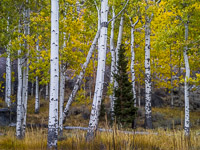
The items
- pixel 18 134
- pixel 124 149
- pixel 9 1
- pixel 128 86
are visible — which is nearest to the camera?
pixel 124 149

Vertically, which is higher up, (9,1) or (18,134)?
(9,1)

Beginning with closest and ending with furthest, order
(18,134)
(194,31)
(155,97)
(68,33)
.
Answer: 1. (18,134)
2. (68,33)
3. (194,31)
4. (155,97)

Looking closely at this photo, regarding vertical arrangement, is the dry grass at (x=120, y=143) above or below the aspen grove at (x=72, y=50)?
below

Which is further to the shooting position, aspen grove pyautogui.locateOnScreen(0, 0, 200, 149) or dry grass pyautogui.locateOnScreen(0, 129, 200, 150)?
aspen grove pyautogui.locateOnScreen(0, 0, 200, 149)

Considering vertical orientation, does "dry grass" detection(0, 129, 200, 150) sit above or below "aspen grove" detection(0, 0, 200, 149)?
below

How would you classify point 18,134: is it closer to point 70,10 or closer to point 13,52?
point 13,52

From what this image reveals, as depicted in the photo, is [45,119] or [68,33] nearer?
[68,33]

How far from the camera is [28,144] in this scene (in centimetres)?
503

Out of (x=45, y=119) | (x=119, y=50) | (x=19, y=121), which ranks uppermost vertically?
(x=119, y=50)

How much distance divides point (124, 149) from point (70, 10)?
7188 millimetres

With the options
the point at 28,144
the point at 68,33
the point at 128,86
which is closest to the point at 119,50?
the point at 128,86

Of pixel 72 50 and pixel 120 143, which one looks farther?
pixel 72 50

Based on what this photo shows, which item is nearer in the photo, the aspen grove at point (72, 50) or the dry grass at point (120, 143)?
the dry grass at point (120, 143)

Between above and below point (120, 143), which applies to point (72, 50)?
above
